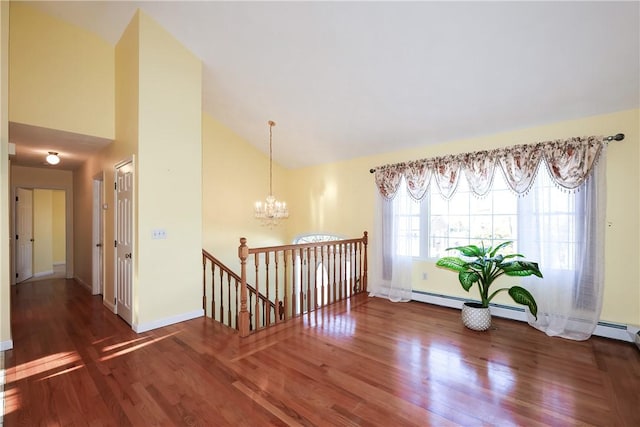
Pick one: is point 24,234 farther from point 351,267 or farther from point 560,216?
point 560,216

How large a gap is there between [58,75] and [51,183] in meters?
3.60

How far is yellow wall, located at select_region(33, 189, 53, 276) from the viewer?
21.5 feet

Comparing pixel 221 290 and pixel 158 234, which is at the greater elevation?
pixel 158 234

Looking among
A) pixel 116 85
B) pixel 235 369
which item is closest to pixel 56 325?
pixel 235 369

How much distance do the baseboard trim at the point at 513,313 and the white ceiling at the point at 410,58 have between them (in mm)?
2258

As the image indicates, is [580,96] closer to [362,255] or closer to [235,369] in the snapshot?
[362,255]

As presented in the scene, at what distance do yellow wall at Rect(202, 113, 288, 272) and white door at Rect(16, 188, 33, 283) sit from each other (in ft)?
12.6

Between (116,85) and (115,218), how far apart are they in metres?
1.77

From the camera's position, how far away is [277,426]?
172cm

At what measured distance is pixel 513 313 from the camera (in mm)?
3516

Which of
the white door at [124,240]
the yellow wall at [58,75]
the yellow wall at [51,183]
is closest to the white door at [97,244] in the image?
the yellow wall at [51,183]

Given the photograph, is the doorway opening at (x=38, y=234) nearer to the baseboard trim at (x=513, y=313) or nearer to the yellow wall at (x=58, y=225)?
the yellow wall at (x=58, y=225)

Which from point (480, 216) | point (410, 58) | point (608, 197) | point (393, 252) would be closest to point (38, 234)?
point (393, 252)

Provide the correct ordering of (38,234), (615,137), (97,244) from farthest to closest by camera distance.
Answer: (38,234), (97,244), (615,137)
